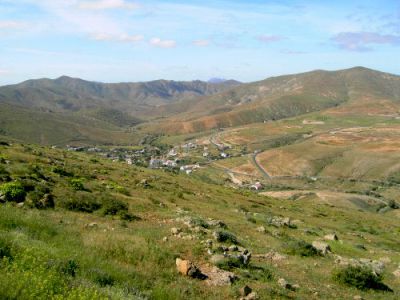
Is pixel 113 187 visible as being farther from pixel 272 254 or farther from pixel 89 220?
pixel 272 254

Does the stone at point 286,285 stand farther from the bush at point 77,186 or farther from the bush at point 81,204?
the bush at point 77,186

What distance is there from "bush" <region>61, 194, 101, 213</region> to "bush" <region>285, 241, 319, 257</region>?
946cm

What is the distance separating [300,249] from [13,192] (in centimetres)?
1339

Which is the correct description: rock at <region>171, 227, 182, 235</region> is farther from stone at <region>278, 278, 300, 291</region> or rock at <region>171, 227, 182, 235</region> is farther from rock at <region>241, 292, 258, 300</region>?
rock at <region>241, 292, 258, 300</region>

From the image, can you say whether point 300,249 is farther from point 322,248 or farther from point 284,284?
point 284,284

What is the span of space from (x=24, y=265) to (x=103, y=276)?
188 centimetres

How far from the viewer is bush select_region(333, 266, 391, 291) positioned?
50.8ft

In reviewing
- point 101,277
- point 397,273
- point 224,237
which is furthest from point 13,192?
point 397,273

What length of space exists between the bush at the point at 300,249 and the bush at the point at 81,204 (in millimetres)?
9465

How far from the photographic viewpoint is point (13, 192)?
60.1ft

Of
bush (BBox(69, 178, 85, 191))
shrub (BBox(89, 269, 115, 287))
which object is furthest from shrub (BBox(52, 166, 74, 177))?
shrub (BBox(89, 269, 115, 287))

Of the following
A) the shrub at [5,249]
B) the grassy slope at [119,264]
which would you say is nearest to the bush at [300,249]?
the grassy slope at [119,264]

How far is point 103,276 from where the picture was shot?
928 centimetres

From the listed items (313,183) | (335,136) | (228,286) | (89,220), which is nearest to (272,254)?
(228,286)
